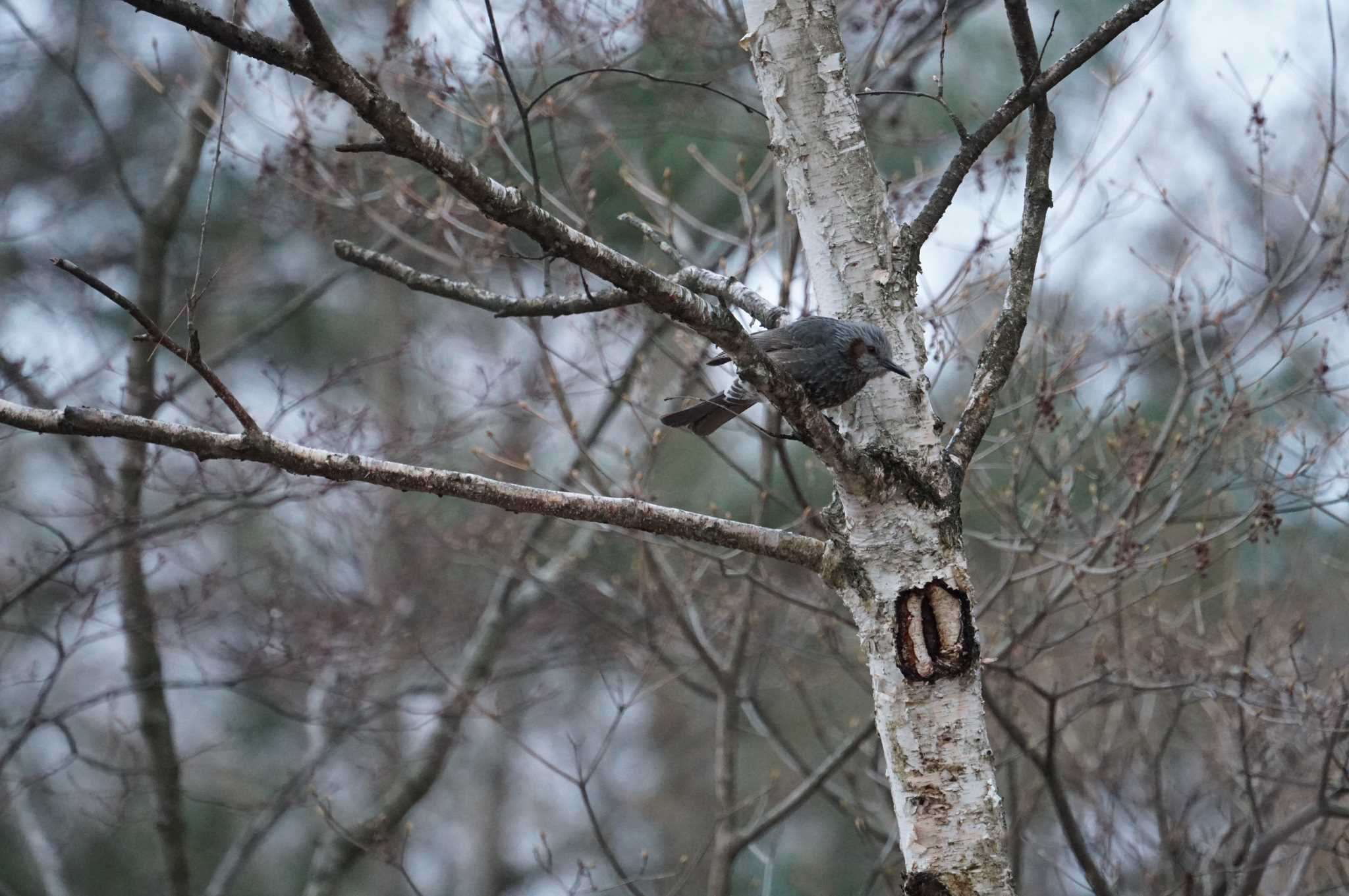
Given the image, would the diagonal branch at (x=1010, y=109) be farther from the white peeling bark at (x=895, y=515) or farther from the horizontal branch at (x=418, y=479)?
the horizontal branch at (x=418, y=479)

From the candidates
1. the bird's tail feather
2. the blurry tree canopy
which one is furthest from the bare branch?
the bird's tail feather

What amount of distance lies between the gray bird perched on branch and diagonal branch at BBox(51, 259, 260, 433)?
0.88 m

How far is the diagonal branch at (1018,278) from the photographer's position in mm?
2373

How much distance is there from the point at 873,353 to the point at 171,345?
1.44 metres

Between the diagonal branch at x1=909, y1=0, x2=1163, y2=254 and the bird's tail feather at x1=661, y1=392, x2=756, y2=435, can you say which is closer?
the diagonal branch at x1=909, y1=0, x2=1163, y2=254

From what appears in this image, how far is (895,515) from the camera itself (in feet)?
7.11

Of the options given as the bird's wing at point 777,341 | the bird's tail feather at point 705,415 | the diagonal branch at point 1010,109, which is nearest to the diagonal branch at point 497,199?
the diagonal branch at point 1010,109

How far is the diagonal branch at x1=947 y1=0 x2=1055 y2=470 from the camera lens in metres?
2.37

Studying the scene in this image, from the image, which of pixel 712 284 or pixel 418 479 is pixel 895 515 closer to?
pixel 712 284

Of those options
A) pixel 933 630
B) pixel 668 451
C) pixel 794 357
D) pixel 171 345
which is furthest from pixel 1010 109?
pixel 668 451

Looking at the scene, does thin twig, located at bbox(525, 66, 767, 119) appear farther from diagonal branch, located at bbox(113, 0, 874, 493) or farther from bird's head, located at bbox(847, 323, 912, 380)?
bird's head, located at bbox(847, 323, 912, 380)

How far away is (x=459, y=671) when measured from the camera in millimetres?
6750

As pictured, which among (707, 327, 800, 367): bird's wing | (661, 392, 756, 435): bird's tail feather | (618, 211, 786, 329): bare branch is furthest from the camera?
(661, 392, 756, 435): bird's tail feather

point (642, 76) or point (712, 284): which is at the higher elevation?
point (642, 76)
